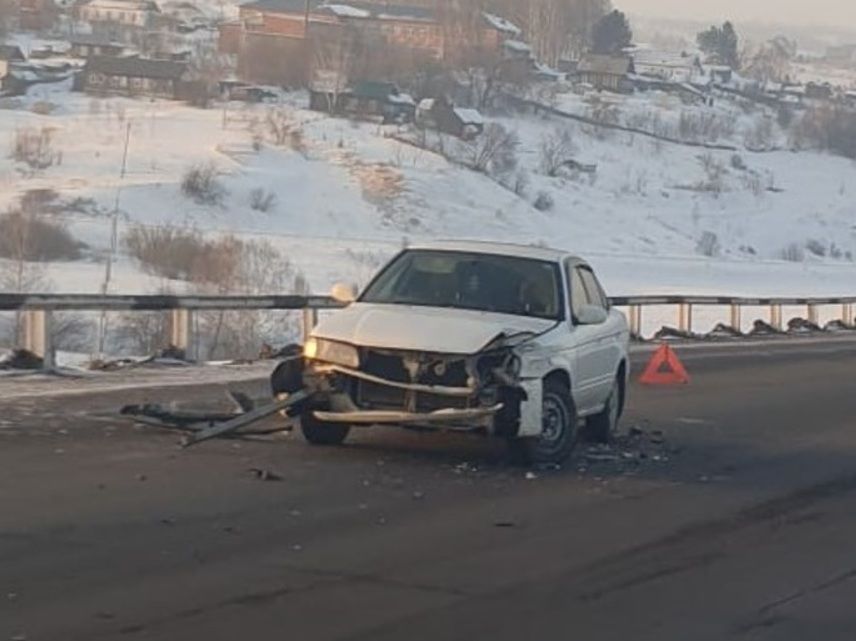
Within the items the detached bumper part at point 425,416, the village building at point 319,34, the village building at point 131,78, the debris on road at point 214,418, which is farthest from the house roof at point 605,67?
the detached bumper part at point 425,416

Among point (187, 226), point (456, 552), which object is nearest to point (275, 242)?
point (187, 226)

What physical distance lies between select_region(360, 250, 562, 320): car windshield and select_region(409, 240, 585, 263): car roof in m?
0.06

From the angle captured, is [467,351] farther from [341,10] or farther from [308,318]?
[341,10]

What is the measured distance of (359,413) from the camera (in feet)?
49.1

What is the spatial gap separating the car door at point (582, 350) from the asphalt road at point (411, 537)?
48 centimetres

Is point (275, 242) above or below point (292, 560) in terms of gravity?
below

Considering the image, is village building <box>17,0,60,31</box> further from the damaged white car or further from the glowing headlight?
the glowing headlight

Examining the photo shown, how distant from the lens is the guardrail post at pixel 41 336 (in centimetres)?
2166

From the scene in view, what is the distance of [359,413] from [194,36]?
178 m

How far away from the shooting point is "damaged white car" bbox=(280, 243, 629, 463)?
1495 centimetres

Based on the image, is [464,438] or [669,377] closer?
[464,438]

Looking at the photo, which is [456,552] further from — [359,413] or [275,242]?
[275,242]

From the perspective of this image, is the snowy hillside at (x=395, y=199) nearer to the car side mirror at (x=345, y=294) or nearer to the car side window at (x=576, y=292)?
the car side window at (x=576, y=292)

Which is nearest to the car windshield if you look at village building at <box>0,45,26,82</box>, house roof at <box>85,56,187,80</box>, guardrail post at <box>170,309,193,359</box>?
guardrail post at <box>170,309,193,359</box>
